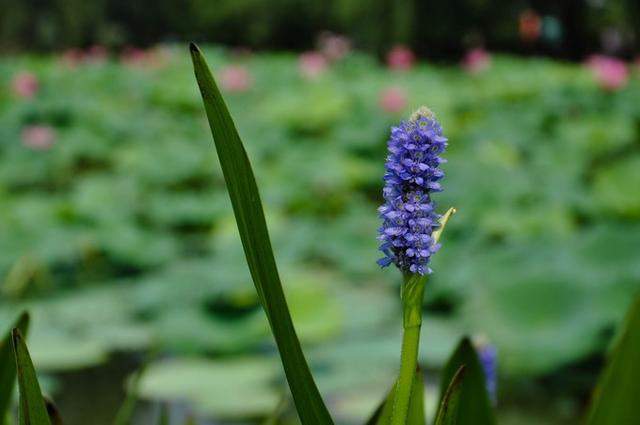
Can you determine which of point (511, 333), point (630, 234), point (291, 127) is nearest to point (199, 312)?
point (511, 333)

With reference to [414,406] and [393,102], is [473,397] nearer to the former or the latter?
[414,406]

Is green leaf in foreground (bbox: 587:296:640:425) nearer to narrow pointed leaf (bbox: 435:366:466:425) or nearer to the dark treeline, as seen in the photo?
narrow pointed leaf (bbox: 435:366:466:425)

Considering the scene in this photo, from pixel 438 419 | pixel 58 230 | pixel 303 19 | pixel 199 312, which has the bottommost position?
pixel 438 419

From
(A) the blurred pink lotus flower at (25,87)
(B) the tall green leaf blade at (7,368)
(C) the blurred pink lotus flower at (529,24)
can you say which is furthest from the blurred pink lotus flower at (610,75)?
(B) the tall green leaf blade at (7,368)

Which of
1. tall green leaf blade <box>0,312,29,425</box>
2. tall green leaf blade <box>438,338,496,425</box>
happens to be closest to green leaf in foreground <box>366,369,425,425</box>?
tall green leaf blade <box>438,338,496,425</box>

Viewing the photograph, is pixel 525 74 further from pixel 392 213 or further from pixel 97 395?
pixel 392 213

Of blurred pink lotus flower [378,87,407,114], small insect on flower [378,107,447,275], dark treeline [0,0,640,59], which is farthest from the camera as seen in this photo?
dark treeline [0,0,640,59]
